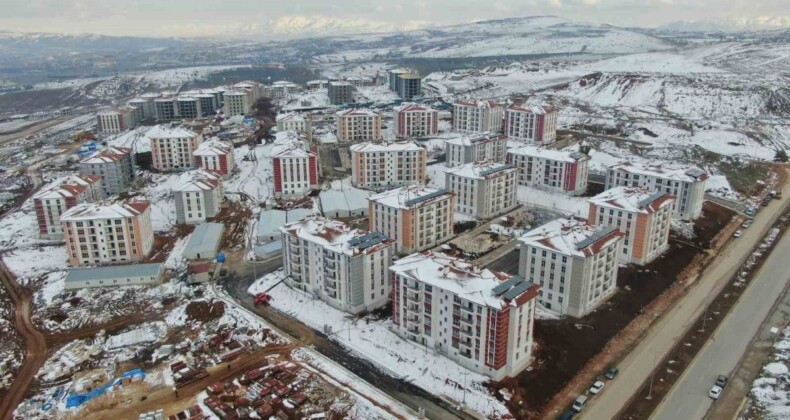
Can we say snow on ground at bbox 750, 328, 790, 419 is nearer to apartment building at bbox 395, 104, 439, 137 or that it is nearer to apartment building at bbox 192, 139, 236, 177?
apartment building at bbox 192, 139, 236, 177

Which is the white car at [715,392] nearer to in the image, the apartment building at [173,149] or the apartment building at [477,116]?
the apartment building at [173,149]

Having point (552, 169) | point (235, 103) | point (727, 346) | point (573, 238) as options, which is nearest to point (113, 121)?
point (235, 103)

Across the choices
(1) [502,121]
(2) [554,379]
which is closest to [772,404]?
(2) [554,379]

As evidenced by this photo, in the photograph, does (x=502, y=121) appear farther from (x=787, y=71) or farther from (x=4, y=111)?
(x=4, y=111)

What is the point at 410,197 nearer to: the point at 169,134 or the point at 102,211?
the point at 102,211

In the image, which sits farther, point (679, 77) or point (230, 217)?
point (679, 77)

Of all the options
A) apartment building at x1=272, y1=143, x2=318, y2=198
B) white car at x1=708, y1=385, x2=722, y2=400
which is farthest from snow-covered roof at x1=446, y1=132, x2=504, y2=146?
white car at x1=708, y1=385, x2=722, y2=400
